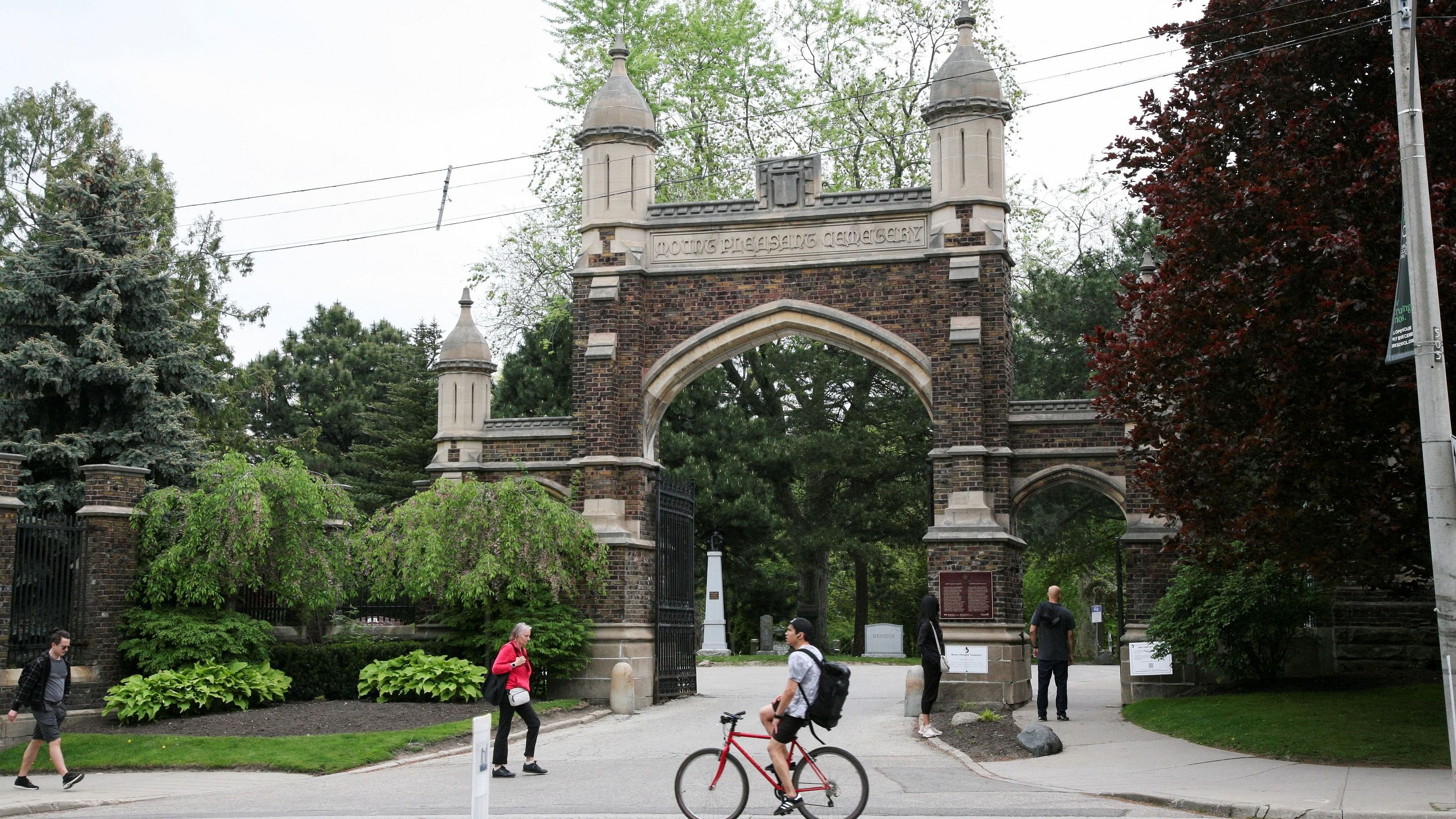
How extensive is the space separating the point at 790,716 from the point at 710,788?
0.75 m

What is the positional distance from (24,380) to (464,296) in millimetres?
6784

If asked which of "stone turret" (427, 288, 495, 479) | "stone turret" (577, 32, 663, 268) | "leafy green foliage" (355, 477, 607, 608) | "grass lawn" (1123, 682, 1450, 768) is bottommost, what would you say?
"grass lawn" (1123, 682, 1450, 768)

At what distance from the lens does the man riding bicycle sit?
957 cm

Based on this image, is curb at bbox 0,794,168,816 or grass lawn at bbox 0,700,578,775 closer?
curb at bbox 0,794,168,816

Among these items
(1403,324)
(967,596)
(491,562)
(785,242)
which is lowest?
(967,596)

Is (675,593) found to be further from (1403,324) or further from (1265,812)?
(1403,324)

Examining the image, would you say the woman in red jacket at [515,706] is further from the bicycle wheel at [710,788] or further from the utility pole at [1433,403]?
the utility pole at [1433,403]

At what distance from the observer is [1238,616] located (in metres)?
17.0

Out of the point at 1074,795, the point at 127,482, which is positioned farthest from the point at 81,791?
the point at 1074,795

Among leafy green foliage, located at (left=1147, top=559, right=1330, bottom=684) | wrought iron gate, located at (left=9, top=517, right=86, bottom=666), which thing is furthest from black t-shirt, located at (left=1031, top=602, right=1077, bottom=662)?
wrought iron gate, located at (left=9, top=517, right=86, bottom=666)

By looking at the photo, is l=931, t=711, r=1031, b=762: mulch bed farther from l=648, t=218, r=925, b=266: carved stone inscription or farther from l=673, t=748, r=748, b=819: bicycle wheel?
l=648, t=218, r=925, b=266: carved stone inscription

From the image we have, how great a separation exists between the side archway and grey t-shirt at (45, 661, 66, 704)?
29.7ft

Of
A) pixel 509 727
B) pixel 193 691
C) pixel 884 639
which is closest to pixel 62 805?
pixel 509 727

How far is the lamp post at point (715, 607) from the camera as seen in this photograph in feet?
110
